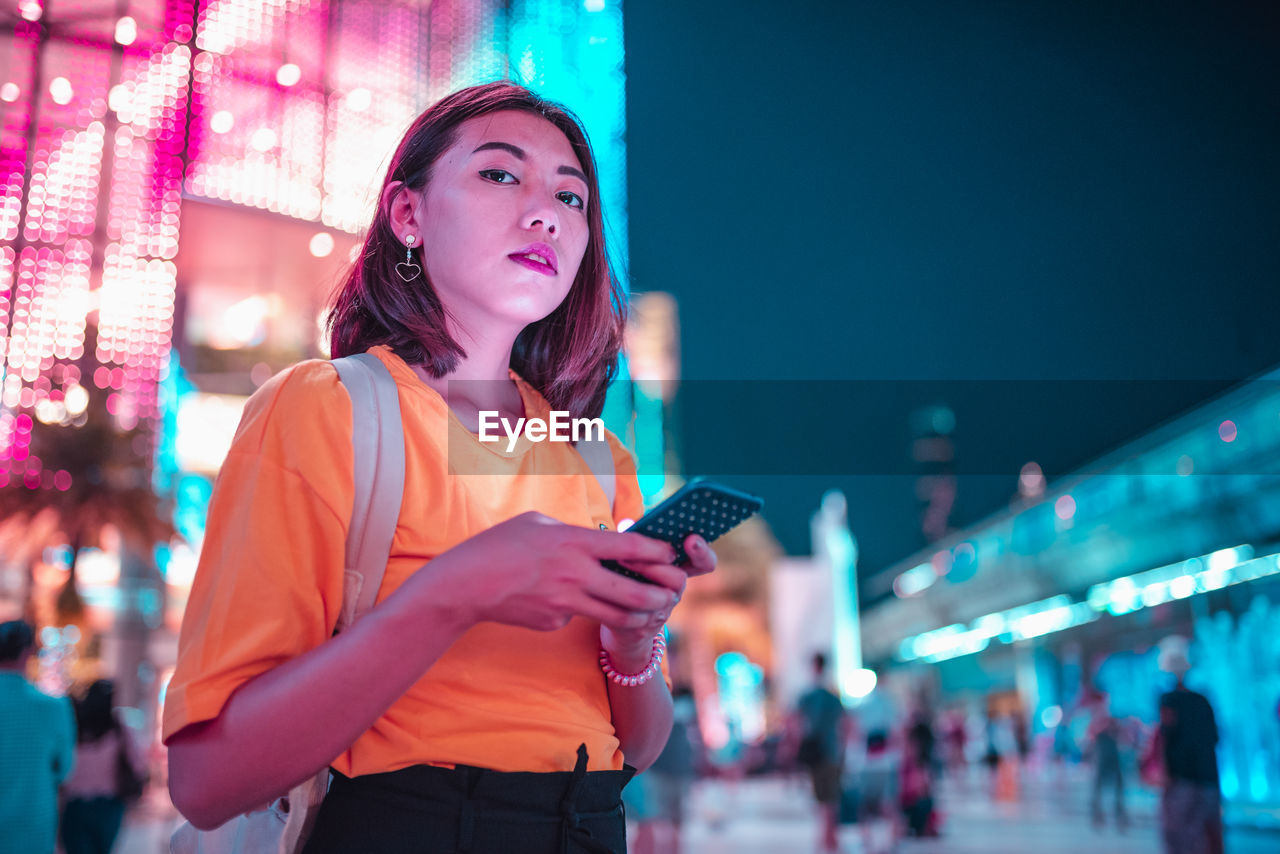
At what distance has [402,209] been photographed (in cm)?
156

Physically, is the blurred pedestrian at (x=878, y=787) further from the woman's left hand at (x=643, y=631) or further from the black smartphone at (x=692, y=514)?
the black smartphone at (x=692, y=514)

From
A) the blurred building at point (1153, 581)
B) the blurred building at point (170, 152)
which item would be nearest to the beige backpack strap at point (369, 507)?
the blurred building at point (170, 152)

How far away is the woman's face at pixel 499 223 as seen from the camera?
4.73 feet

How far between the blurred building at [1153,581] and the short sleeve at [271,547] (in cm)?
886

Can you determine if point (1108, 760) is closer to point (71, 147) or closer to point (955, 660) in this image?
point (71, 147)

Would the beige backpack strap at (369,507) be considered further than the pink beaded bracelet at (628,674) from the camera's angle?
No

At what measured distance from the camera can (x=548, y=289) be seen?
58.5 inches

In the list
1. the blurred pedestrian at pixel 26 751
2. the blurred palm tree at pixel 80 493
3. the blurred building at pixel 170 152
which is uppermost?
the blurred building at pixel 170 152

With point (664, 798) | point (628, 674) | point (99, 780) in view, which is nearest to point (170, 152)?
point (99, 780)

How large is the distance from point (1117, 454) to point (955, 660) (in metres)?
22.2

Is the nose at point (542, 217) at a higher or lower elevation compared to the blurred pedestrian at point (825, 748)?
higher

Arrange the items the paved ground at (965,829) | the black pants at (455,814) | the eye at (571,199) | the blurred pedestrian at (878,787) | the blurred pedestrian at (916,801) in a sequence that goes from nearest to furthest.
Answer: the black pants at (455,814)
the eye at (571,199)
the paved ground at (965,829)
the blurred pedestrian at (878,787)
the blurred pedestrian at (916,801)

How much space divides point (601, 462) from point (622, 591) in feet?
1.92

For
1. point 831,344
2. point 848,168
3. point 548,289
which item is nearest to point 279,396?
point 548,289
